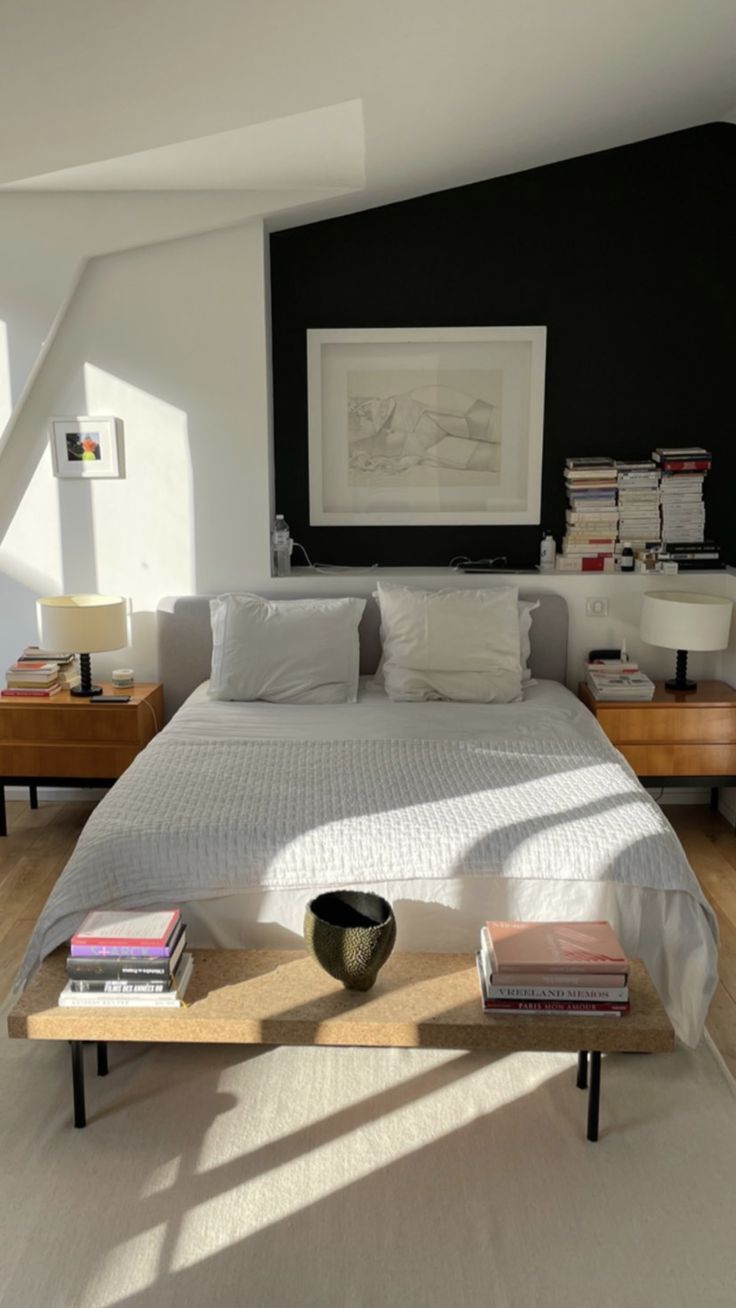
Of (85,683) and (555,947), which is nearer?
(555,947)

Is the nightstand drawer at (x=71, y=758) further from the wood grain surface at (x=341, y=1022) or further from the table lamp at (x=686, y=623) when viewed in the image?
the table lamp at (x=686, y=623)

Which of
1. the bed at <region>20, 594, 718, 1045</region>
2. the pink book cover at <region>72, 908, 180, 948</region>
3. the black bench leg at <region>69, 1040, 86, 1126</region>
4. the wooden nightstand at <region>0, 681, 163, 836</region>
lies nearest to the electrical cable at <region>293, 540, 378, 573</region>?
the wooden nightstand at <region>0, 681, 163, 836</region>

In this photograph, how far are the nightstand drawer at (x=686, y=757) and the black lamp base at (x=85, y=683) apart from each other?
2.17 meters

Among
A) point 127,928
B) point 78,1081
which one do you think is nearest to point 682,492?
point 127,928

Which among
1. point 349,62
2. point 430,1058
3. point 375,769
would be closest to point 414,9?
point 349,62

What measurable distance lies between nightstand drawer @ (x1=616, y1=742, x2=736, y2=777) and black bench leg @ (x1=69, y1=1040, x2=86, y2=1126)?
257cm

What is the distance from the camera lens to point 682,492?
4.77 metres

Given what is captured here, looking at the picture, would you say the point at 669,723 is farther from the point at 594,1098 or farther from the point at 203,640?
the point at 594,1098

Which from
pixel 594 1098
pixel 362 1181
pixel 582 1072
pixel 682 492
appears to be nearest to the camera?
pixel 362 1181

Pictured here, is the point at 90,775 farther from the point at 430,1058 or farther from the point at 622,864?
the point at 622,864

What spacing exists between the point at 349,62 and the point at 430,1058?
8.92ft

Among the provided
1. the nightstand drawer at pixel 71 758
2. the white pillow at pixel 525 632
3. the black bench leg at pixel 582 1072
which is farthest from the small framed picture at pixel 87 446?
the black bench leg at pixel 582 1072

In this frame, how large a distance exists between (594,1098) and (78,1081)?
1218 millimetres

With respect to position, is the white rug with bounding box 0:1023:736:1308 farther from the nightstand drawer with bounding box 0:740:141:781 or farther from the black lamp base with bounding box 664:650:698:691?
the black lamp base with bounding box 664:650:698:691
